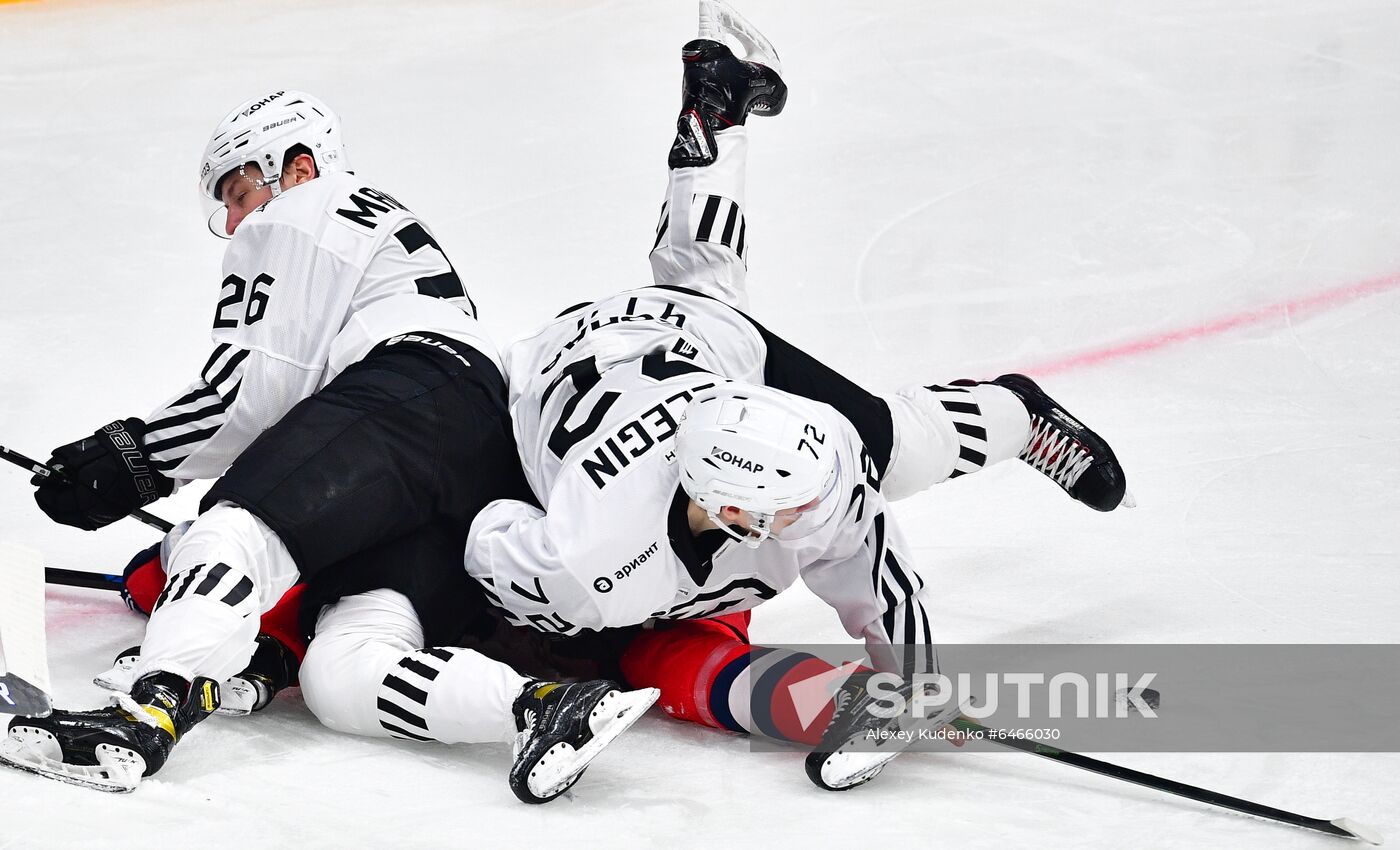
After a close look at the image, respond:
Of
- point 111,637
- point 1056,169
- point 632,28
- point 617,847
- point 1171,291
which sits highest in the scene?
point 632,28

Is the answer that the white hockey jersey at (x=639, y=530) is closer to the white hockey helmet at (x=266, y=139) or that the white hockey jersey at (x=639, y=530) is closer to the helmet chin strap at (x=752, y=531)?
the helmet chin strap at (x=752, y=531)

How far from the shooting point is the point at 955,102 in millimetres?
6484

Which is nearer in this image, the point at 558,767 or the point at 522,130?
the point at 558,767

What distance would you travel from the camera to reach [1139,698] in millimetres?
3031

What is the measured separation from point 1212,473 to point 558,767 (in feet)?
7.19

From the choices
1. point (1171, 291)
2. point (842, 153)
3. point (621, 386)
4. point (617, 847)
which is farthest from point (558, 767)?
point (842, 153)

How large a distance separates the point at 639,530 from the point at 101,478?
121 centimetres

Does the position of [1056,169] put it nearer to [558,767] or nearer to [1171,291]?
[1171,291]

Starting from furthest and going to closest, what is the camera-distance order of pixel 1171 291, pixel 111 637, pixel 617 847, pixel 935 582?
pixel 1171 291 → pixel 935 582 → pixel 111 637 → pixel 617 847

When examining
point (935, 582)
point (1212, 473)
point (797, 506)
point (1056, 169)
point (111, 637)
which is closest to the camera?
point (797, 506)

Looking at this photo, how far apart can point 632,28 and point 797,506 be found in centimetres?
516

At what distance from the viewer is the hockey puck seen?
3.01 metres

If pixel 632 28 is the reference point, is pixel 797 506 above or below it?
below

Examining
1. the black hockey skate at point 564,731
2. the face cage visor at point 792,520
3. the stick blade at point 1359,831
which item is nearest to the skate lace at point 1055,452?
the face cage visor at point 792,520
